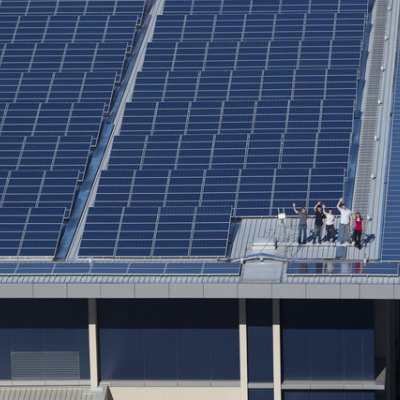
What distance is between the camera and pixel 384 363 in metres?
47.7

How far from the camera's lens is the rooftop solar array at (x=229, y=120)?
50.1 metres

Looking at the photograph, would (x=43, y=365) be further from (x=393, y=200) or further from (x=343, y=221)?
(x=393, y=200)

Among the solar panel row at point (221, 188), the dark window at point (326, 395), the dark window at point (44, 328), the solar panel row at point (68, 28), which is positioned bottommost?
the dark window at point (326, 395)

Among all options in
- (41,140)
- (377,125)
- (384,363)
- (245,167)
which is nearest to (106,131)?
(41,140)

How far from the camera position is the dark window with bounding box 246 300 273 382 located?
4647 centimetres

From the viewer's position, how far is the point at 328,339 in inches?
1831

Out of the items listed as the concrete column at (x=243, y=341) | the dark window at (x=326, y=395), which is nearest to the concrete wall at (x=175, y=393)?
the concrete column at (x=243, y=341)

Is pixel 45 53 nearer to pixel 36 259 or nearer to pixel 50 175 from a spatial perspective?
pixel 50 175

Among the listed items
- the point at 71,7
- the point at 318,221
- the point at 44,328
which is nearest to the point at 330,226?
the point at 318,221

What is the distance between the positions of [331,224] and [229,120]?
935 cm

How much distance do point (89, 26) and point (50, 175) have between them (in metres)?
13.8

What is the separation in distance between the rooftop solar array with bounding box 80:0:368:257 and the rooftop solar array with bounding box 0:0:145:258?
1.38 meters

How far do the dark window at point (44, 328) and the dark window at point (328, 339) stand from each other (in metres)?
7.17

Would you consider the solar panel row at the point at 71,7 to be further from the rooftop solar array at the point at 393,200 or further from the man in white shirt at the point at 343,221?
the man in white shirt at the point at 343,221
